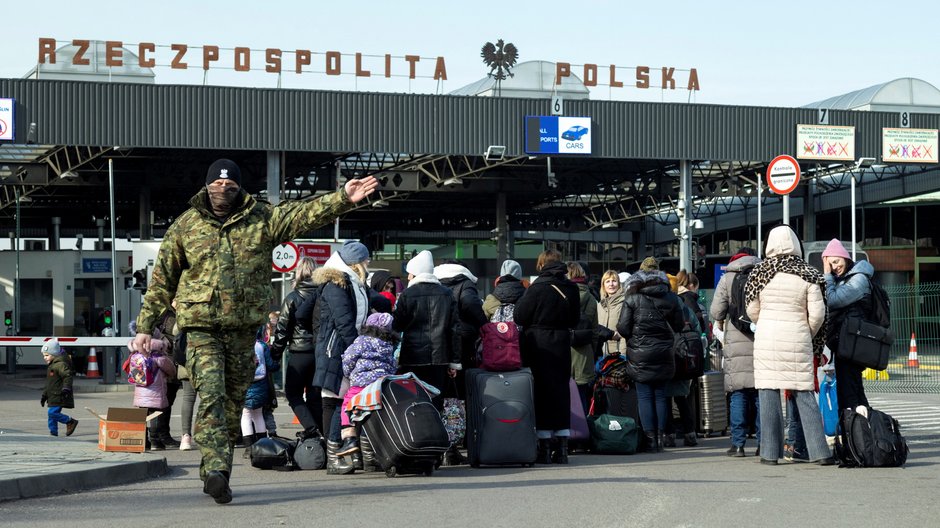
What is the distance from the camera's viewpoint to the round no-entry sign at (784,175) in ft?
57.4

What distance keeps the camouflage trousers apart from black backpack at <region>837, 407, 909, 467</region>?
5.04 meters

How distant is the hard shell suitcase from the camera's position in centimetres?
1426

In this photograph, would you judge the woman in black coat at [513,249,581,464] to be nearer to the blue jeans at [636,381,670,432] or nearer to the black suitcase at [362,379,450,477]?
the blue jeans at [636,381,670,432]

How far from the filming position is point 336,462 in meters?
10.3

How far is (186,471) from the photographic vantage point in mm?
10688

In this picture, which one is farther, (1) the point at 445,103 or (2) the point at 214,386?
(1) the point at 445,103

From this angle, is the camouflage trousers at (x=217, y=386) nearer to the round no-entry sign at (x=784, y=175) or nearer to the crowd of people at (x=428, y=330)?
the crowd of people at (x=428, y=330)

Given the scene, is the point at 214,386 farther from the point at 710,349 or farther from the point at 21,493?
the point at 710,349

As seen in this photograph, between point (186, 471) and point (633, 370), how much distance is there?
421cm

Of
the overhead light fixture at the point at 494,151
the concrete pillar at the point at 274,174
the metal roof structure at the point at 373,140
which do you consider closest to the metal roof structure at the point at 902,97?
the metal roof structure at the point at 373,140

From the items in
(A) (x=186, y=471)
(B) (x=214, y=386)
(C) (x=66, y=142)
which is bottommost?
(A) (x=186, y=471)

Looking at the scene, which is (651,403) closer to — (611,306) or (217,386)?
(611,306)

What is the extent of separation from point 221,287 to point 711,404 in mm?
7717

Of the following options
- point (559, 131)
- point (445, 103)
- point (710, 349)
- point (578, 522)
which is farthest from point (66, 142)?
point (578, 522)
